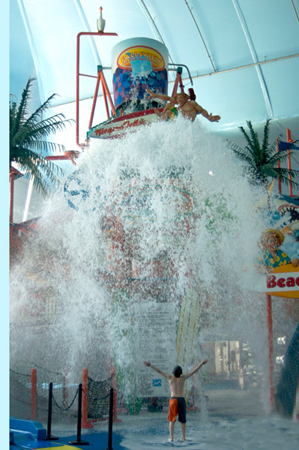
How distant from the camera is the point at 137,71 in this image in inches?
579

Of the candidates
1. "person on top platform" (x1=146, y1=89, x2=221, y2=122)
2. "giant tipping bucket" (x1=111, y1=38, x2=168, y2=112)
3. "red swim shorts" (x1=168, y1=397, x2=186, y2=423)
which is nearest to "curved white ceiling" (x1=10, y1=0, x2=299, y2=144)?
"giant tipping bucket" (x1=111, y1=38, x2=168, y2=112)

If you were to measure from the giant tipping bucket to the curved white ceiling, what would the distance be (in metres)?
13.7

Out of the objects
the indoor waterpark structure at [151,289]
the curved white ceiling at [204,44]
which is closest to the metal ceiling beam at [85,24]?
the curved white ceiling at [204,44]

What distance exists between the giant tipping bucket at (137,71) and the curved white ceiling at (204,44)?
13.7 meters

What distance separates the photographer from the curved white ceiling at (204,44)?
2717 centimetres

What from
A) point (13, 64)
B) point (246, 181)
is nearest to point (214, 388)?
point (246, 181)

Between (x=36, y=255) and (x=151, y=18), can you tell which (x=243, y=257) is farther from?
(x=151, y=18)

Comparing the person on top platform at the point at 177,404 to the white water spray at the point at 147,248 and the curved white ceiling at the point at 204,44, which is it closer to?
the white water spray at the point at 147,248

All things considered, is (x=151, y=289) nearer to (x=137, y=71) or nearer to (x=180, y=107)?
(x=180, y=107)

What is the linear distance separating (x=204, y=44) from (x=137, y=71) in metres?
15.0

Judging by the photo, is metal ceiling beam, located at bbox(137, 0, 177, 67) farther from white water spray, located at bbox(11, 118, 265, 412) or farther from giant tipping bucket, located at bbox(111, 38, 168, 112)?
white water spray, located at bbox(11, 118, 265, 412)

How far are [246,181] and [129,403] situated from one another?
6.37 metres

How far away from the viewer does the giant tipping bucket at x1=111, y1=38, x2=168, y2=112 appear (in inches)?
578

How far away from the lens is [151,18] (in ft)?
92.2
